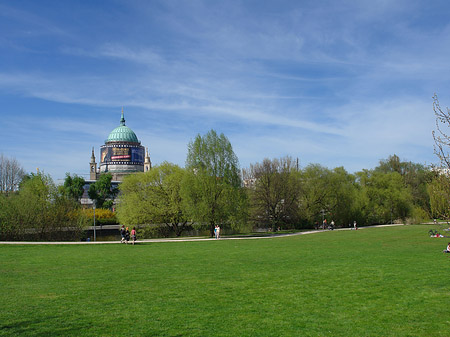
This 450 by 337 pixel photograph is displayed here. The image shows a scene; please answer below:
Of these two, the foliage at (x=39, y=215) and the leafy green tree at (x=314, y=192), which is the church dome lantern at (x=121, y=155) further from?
the foliage at (x=39, y=215)

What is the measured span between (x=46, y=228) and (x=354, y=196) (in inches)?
1789

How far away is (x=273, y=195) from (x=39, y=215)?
31787mm

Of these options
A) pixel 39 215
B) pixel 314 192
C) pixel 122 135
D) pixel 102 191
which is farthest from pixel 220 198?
pixel 122 135

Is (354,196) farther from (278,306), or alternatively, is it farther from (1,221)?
(278,306)

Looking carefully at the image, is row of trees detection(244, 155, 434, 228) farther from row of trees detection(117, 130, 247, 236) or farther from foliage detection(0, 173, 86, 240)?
foliage detection(0, 173, 86, 240)

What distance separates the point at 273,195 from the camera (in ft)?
198

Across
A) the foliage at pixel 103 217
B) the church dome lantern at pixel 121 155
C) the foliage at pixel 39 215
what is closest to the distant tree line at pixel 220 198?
the foliage at pixel 39 215

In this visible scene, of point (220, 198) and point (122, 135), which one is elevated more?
point (122, 135)

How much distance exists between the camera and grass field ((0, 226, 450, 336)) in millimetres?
8727

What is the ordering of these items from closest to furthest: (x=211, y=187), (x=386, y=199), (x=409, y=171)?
(x=211, y=187) < (x=386, y=199) < (x=409, y=171)

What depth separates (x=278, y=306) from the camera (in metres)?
10.5

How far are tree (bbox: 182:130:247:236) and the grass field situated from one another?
2553 cm

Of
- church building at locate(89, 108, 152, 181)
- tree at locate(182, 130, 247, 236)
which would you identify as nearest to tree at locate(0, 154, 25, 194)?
tree at locate(182, 130, 247, 236)

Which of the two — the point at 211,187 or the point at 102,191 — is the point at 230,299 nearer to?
the point at 211,187
